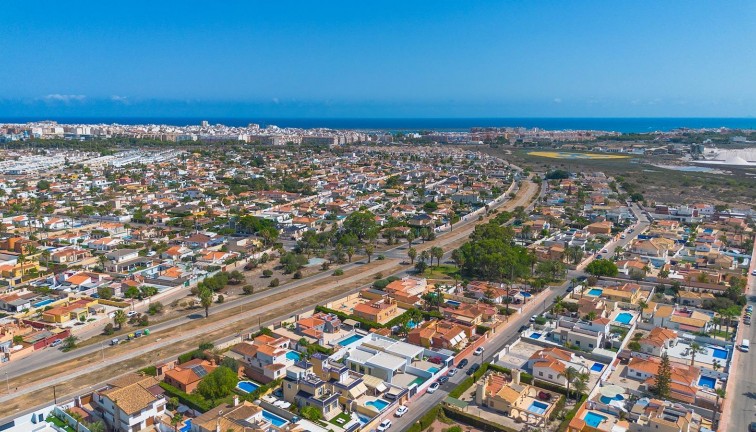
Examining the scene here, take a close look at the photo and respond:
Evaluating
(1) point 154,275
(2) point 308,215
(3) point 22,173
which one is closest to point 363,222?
(2) point 308,215

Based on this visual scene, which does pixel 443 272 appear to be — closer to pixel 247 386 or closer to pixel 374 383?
pixel 374 383

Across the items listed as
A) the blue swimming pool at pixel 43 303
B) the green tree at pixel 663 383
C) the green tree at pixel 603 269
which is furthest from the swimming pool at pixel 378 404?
the blue swimming pool at pixel 43 303

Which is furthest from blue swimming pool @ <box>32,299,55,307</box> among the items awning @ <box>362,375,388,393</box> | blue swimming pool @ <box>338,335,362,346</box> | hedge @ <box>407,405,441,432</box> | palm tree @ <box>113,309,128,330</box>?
hedge @ <box>407,405,441,432</box>

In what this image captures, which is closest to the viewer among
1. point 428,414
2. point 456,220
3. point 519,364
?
point 428,414

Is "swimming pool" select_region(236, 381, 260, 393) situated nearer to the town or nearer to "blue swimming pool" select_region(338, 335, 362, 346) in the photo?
the town

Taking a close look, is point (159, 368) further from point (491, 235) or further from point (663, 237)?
point (663, 237)

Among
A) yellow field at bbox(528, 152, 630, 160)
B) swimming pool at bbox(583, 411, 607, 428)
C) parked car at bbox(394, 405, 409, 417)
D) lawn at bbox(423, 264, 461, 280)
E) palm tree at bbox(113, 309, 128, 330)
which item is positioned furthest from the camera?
yellow field at bbox(528, 152, 630, 160)
